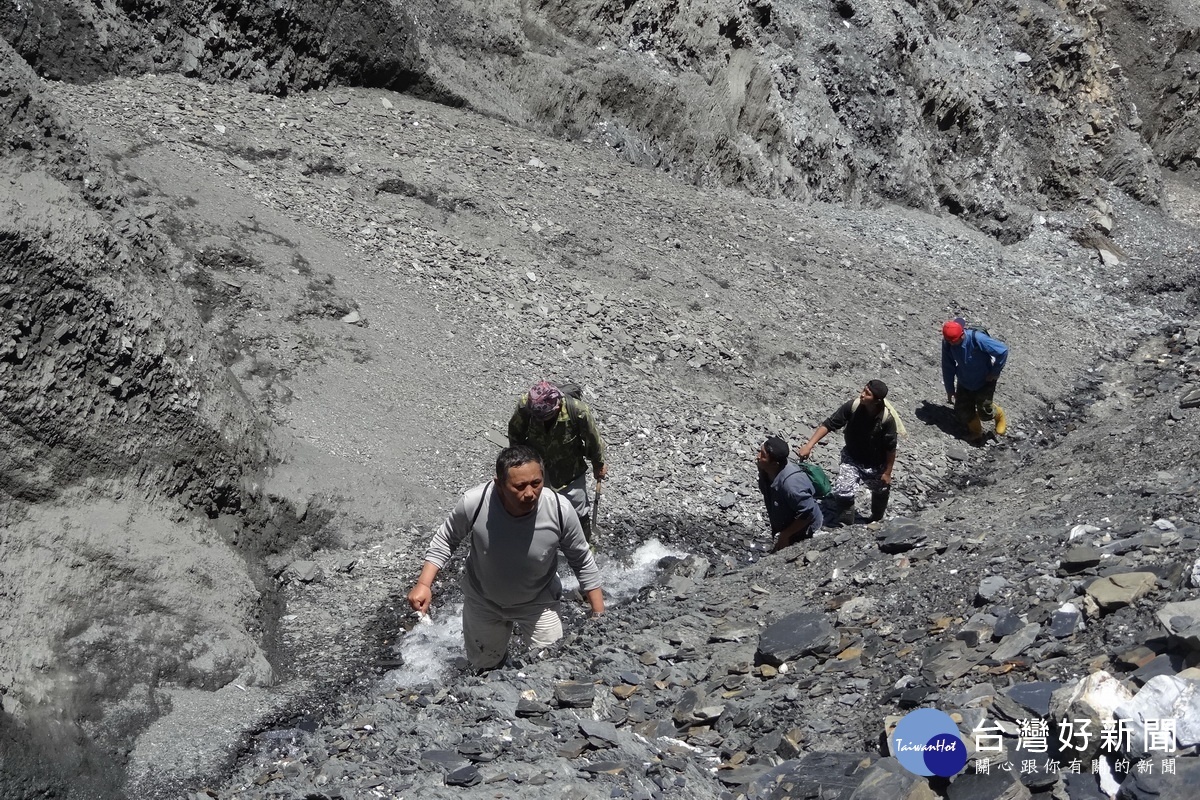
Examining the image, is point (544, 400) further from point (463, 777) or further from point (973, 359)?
point (973, 359)

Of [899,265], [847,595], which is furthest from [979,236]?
[847,595]

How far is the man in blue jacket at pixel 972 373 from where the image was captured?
34.2ft

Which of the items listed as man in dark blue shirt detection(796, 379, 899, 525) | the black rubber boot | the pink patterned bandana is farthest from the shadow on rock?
the pink patterned bandana

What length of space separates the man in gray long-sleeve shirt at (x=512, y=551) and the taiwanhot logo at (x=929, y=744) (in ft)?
5.10

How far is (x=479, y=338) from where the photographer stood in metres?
9.73

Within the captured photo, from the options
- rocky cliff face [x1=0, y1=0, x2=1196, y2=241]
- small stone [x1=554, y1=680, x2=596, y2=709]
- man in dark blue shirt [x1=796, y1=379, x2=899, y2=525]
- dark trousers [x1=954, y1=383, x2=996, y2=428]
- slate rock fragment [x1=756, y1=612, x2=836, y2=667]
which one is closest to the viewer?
small stone [x1=554, y1=680, x2=596, y2=709]

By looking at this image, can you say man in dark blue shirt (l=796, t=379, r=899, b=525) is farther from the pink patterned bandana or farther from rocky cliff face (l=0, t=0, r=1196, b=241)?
rocky cliff face (l=0, t=0, r=1196, b=241)

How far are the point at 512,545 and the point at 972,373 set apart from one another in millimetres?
7128

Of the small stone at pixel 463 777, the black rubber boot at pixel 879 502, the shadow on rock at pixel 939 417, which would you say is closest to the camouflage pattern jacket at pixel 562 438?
the small stone at pixel 463 777

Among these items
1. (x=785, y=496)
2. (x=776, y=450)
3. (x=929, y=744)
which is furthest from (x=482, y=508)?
(x=785, y=496)

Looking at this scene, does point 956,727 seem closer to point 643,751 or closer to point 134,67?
point 643,751

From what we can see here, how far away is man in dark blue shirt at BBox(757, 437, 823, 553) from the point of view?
7223 mm

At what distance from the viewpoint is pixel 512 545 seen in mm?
4941

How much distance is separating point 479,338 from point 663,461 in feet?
6.87
